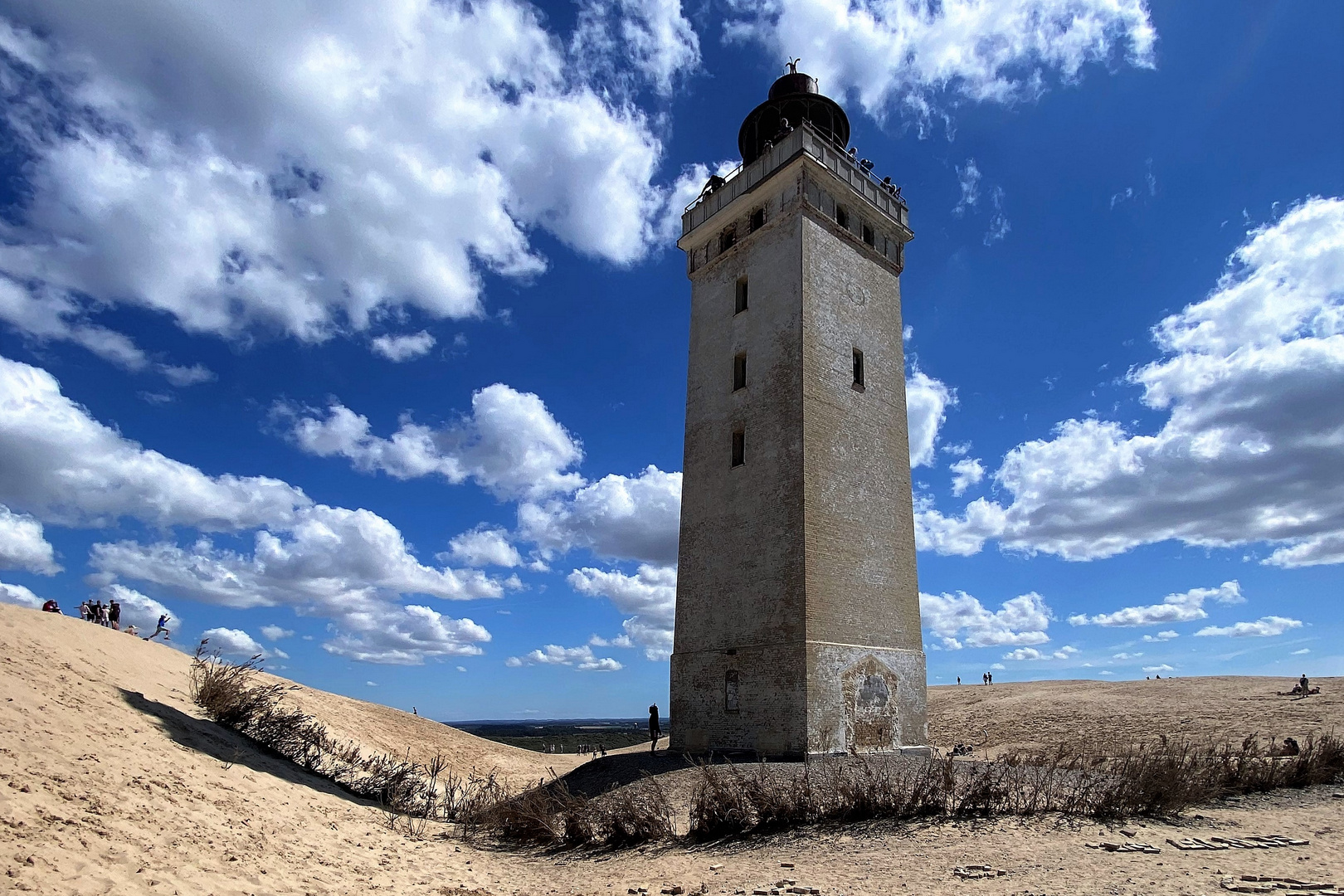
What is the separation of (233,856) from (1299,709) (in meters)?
28.0

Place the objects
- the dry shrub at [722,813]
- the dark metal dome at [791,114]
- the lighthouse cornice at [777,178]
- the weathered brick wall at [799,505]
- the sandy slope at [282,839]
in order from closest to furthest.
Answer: the sandy slope at [282,839] → the dry shrub at [722,813] → the weathered brick wall at [799,505] → the lighthouse cornice at [777,178] → the dark metal dome at [791,114]

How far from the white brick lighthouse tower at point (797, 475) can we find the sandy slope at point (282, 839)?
6975 millimetres

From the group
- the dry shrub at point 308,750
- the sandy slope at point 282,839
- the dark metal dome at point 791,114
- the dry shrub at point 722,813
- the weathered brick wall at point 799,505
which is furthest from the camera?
the dark metal dome at point 791,114

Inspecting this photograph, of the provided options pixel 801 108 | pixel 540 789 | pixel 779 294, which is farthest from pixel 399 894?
pixel 801 108

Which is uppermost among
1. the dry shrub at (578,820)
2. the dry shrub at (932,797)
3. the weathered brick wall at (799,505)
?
the weathered brick wall at (799,505)

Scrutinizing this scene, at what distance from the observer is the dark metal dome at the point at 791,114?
78.7 feet

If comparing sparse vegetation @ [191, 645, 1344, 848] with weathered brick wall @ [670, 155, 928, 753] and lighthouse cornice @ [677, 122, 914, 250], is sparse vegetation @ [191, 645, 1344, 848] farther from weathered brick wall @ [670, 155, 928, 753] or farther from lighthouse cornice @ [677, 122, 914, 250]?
lighthouse cornice @ [677, 122, 914, 250]

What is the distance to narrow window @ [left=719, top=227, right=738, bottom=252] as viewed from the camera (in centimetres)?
2227

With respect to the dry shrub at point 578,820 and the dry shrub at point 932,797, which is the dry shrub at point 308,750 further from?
the dry shrub at point 932,797

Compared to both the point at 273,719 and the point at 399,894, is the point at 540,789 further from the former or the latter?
the point at 273,719

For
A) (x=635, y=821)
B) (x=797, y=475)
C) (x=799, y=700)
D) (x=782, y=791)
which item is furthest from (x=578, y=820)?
(x=797, y=475)

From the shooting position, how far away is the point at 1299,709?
22.3 meters

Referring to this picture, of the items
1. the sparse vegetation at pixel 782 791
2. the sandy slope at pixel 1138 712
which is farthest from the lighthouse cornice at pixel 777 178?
the sandy slope at pixel 1138 712

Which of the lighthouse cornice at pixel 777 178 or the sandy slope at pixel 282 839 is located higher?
the lighthouse cornice at pixel 777 178
